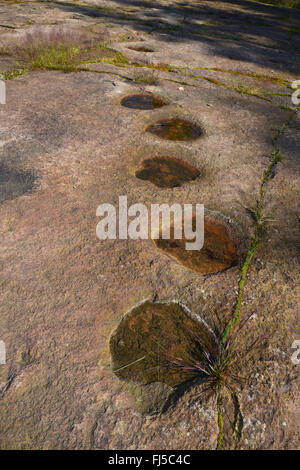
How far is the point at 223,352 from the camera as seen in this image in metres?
1.19

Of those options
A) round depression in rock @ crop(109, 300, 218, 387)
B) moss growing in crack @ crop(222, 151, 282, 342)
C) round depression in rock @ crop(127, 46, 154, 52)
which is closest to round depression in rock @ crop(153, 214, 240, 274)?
moss growing in crack @ crop(222, 151, 282, 342)

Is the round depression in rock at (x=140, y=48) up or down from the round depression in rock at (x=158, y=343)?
up

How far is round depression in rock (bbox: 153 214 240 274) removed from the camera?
1592 millimetres

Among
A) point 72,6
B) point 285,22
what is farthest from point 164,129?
point 285,22

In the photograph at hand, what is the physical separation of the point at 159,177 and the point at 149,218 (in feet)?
1.47

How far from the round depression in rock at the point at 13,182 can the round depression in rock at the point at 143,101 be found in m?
1.30

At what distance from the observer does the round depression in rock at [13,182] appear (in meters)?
1.80

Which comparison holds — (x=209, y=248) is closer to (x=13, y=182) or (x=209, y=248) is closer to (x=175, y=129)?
(x=13, y=182)

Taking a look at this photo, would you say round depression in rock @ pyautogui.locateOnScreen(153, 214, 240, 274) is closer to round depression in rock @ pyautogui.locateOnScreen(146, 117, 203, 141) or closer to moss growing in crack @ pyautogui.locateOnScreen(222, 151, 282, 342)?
moss growing in crack @ pyautogui.locateOnScreen(222, 151, 282, 342)

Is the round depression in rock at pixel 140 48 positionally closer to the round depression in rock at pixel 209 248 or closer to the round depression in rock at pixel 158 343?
the round depression in rock at pixel 209 248

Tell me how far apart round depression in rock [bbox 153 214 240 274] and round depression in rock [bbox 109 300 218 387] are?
0.30m

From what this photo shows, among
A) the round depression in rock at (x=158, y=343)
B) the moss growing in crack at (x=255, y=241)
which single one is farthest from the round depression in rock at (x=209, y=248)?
the round depression in rock at (x=158, y=343)

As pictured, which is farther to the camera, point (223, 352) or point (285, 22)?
point (285, 22)
